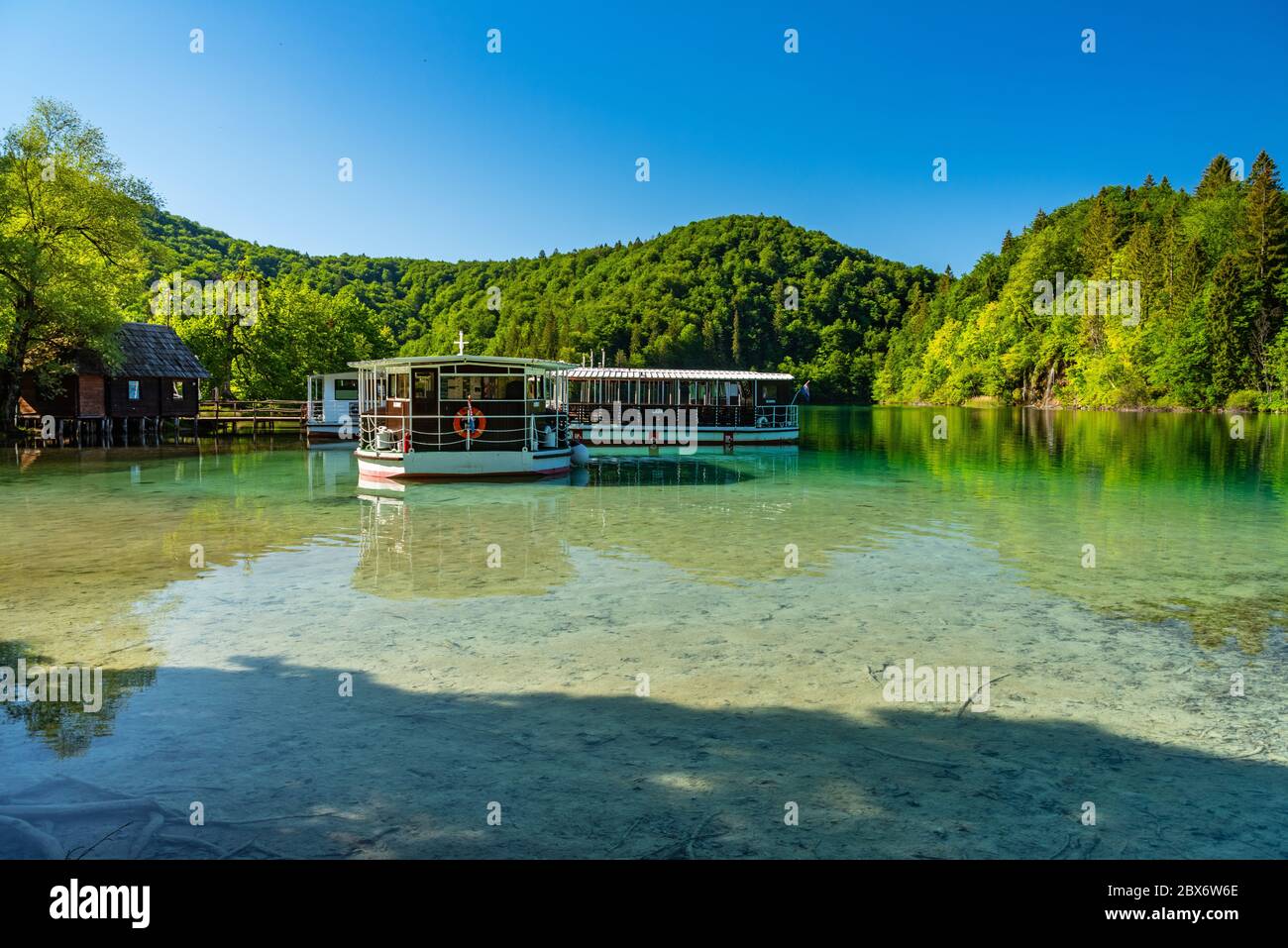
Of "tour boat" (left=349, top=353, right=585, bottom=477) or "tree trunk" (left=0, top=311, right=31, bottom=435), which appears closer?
"tour boat" (left=349, top=353, right=585, bottom=477)

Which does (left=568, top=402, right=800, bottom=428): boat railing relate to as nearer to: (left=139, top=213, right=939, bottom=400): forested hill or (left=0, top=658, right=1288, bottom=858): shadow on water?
(left=0, top=658, right=1288, bottom=858): shadow on water

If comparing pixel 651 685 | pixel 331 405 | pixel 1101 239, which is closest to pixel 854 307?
pixel 1101 239

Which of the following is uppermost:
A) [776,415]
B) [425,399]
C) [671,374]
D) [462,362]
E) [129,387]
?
[671,374]

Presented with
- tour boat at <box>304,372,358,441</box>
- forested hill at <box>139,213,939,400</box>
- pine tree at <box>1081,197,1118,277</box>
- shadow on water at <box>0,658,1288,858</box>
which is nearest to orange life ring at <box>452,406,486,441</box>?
shadow on water at <box>0,658,1288,858</box>

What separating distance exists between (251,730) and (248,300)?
56.3 meters

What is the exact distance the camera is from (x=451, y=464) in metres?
25.6

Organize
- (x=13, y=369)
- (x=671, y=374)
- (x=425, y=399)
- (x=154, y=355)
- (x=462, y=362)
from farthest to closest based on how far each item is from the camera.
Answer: (x=671, y=374), (x=154, y=355), (x=13, y=369), (x=425, y=399), (x=462, y=362)

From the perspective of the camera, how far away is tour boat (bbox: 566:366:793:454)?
147 ft

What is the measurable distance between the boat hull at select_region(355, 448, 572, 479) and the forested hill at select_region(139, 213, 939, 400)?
65.3 metres

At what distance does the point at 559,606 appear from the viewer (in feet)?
34.7

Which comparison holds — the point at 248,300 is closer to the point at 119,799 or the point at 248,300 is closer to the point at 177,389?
the point at 177,389

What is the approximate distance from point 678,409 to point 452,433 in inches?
852

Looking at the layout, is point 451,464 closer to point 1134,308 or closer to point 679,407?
point 679,407

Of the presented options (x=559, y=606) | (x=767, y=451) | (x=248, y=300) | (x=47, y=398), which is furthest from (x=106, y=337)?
(x=559, y=606)
